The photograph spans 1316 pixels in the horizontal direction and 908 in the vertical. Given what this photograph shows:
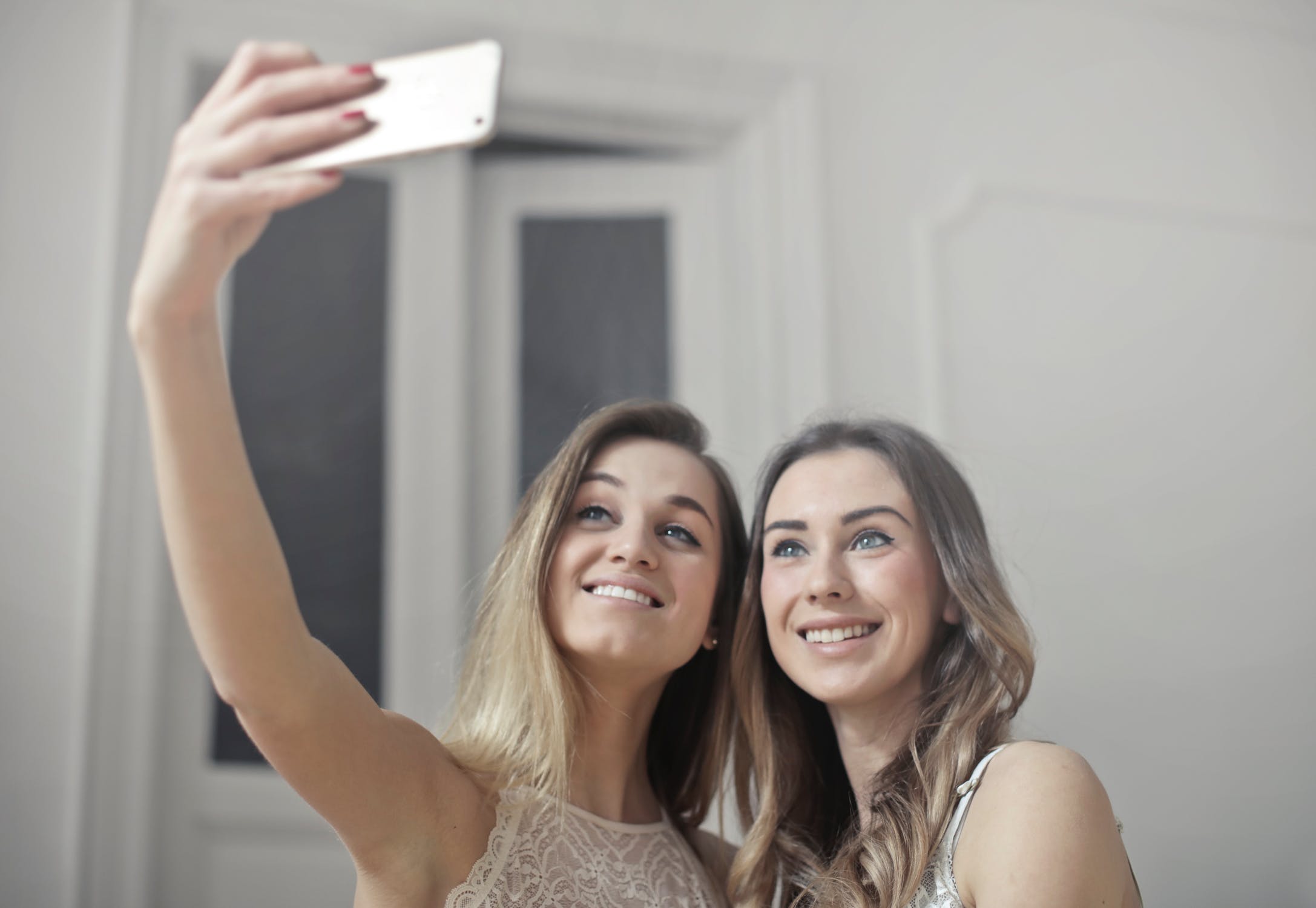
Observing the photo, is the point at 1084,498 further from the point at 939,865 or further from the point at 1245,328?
the point at 939,865

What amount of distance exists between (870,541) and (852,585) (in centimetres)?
8

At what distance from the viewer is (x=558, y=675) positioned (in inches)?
61.6

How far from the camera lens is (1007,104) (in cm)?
282

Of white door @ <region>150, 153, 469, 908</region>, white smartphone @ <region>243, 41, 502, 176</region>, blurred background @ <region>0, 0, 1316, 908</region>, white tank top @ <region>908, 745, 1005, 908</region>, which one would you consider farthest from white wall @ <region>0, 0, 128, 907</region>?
white smartphone @ <region>243, 41, 502, 176</region>

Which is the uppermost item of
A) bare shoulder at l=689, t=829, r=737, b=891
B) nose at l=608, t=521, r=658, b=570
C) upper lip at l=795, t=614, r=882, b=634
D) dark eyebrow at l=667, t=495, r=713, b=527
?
dark eyebrow at l=667, t=495, r=713, b=527

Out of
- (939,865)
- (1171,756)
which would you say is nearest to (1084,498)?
(1171,756)

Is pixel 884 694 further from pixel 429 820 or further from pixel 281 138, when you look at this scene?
pixel 281 138

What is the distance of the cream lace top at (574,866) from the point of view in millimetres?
1393

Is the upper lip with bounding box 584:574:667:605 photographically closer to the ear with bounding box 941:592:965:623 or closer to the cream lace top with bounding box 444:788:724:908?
the cream lace top with bounding box 444:788:724:908

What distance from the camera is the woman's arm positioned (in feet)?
2.65

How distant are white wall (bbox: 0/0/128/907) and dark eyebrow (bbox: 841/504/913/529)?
4.54 feet

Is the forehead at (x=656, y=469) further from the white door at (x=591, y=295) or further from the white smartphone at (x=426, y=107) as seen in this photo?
the white smartphone at (x=426, y=107)

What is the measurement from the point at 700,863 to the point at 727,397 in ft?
3.78

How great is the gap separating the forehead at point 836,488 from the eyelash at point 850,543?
36mm
